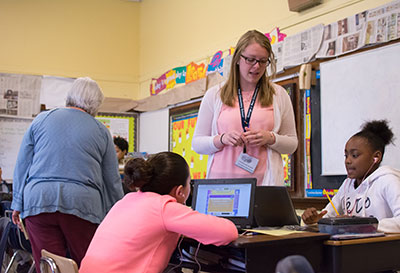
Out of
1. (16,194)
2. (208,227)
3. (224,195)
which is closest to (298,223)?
(224,195)

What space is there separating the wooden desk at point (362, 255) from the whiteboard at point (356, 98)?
5.27ft

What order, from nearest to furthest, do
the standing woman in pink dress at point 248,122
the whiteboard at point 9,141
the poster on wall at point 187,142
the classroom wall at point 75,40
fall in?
1. the standing woman in pink dress at point 248,122
2. the poster on wall at point 187,142
3. the whiteboard at point 9,141
4. the classroom wall at point 75,40

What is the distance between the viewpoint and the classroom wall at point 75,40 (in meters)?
6.60

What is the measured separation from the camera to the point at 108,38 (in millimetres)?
7070

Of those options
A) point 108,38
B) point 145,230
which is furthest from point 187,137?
point 145,230

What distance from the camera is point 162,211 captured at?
5.36 ft

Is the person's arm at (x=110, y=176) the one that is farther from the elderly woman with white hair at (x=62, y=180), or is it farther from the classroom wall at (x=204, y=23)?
the classroom wall at (x=204, y=23)

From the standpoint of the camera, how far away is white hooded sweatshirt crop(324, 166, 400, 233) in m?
1.91

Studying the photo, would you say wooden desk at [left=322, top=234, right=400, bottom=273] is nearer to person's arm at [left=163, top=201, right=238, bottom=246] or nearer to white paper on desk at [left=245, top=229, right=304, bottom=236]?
white paper on desk at [left=245, top=229, right=304, bottom=236]

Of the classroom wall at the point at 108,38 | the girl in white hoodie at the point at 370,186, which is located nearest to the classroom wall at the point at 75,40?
the classroom wall at the point at 108,38

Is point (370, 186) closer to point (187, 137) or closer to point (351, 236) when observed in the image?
point (351, 236)

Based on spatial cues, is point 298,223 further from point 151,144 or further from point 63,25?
point 63,25

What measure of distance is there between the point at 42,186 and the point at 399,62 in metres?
2.36

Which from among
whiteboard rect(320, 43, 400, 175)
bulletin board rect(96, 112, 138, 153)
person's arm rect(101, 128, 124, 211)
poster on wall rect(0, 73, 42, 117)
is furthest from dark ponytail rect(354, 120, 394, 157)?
poster on wall rect(0, 73, 42, 117)
